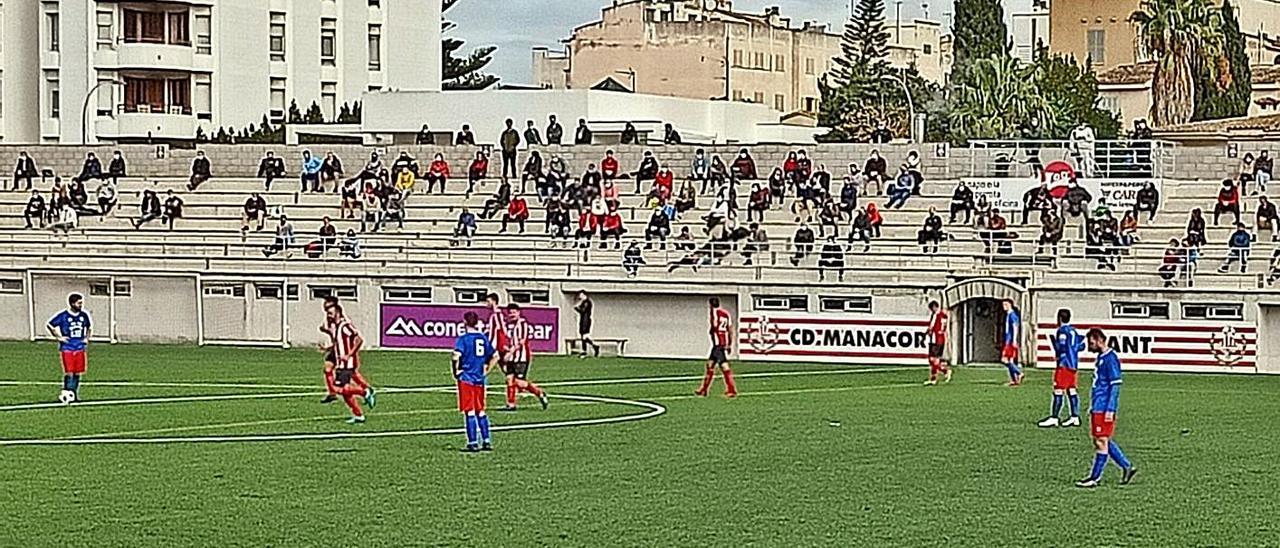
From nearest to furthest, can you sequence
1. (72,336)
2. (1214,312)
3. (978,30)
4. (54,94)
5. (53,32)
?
(72,336)
(1214,312)
(53,32)
(54,94)
(978,30)

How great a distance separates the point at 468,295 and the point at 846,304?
8.12 meters

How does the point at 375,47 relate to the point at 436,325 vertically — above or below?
above

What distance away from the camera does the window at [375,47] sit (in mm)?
86375

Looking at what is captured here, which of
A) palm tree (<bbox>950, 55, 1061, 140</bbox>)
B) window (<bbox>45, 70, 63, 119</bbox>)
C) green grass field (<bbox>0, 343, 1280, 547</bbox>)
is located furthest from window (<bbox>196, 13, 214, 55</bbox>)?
green grass field (<bbox>0, 343, 1280, 547</bbox>)

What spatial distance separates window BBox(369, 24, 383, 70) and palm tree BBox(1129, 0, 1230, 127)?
28.6 metres

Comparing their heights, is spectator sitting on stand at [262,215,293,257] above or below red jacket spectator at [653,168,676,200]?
below

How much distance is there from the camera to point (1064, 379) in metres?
28.0

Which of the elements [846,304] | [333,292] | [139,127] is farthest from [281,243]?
[139,127]

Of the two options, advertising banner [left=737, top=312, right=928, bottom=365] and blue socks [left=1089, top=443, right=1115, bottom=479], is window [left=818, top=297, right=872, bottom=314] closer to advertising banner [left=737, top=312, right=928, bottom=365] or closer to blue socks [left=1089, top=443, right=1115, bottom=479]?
advertising banner [left=737, top=312, right=928, bottom=365]

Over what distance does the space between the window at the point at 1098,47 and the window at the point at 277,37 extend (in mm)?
35094

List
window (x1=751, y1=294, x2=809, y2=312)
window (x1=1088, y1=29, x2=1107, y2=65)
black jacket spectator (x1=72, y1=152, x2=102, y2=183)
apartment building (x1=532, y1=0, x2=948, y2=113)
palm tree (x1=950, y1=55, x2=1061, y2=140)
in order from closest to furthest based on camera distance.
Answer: window (x1=751, y1=294, x2=809, y2=312), black jacket spectator (x1=72, y1=152, x2=102, y2=183), palm tree (x1=950, y1=55, x2=1061, y2=140), window (x1=1088, y1=29, x2=1107, y2=65), apartment building (x1=532, y1=0, x2=948, y2=113)

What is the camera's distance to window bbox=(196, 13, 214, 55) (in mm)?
76688

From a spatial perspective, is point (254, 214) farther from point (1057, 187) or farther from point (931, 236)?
point (1057, 187)

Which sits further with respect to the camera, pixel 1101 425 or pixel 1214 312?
pixel 1214 312
